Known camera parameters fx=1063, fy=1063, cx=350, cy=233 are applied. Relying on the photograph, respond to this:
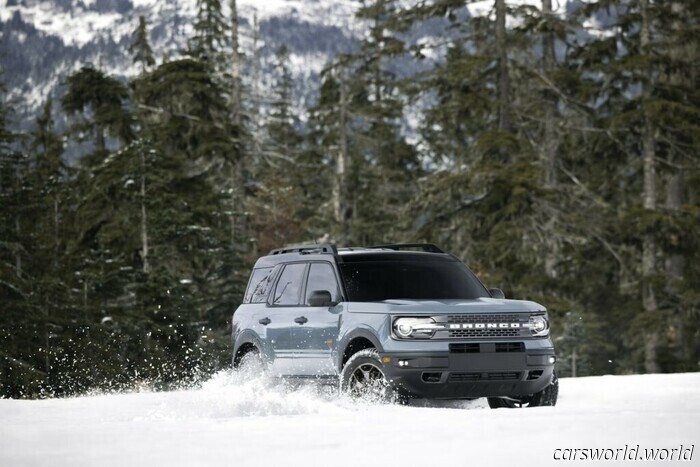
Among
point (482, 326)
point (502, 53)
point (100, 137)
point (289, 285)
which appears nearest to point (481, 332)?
point (482, 326)

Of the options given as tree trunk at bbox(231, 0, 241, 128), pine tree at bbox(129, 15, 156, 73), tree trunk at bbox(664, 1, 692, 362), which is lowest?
tree trunk at bbox(664, 1, 692, 362)

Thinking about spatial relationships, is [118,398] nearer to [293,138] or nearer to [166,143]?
[166,143]

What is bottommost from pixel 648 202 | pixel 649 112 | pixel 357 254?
pixel 357 254

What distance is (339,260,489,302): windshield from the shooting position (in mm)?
11344

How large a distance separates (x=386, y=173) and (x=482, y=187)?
19.9 meters

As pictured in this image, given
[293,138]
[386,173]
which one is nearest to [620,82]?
[386,173]

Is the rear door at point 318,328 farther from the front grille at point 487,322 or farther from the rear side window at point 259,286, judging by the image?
the front grille at point 487,322

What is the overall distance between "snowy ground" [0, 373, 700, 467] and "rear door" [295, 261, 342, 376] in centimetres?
30

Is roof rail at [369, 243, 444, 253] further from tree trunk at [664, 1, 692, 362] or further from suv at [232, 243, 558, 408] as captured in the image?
tree trunk at [664, 1, 692, 362]

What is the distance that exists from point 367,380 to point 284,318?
1770 mm

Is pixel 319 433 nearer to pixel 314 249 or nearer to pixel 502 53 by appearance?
pixel 314 249

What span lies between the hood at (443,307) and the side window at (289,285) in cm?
138

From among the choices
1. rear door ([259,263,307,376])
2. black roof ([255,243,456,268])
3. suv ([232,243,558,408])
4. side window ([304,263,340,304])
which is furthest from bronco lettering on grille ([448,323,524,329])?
rear door ([259,263,307,376])

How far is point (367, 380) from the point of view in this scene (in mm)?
10578
